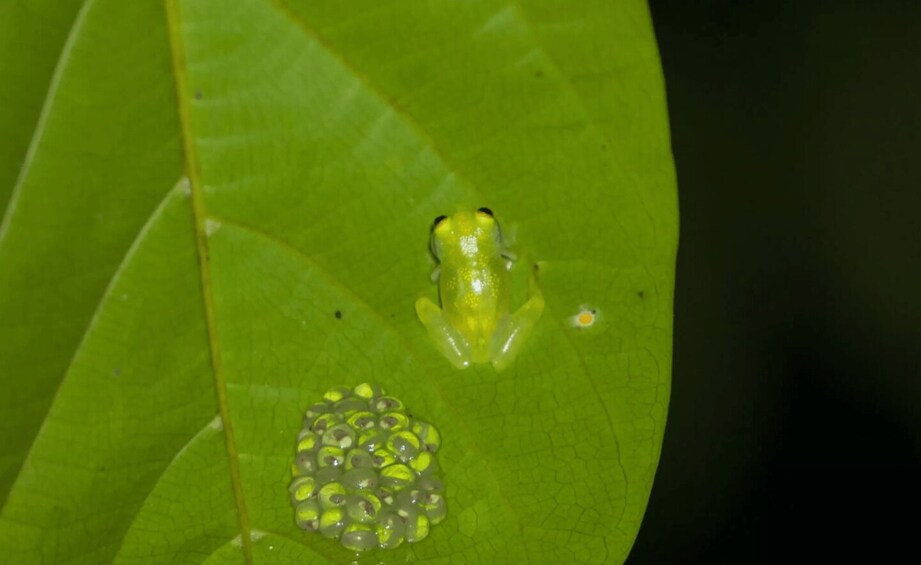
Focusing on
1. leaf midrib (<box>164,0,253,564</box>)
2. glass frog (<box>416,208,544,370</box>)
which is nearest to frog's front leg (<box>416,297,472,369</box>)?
glass frog (<box>416,208,544,370</box>)

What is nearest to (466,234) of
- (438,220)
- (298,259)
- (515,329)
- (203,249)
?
(438,220)

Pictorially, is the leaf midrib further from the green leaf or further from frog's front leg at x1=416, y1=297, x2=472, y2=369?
frog's front leg at x1=416, y1=297, x2=472, y2=369

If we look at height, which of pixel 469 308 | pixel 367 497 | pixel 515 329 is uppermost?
pixel 469 308

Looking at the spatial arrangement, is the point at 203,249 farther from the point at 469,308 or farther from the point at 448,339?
the point at 469,308

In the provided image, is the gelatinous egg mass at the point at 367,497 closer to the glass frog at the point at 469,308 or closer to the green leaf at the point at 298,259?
the green leaf at the point at 298,259

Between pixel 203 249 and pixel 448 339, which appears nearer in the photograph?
pixel 203 249

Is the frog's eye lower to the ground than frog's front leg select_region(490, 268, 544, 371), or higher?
higher

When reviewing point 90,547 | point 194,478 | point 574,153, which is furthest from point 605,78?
point 90,547

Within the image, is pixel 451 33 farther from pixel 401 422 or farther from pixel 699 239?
pixel 699 239
